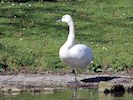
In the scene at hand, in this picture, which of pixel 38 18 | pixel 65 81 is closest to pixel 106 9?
pixel 38 18

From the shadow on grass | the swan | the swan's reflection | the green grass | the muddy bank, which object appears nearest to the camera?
the swan's reflection

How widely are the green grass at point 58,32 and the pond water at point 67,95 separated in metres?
3.63

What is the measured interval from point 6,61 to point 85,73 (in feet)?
8.17

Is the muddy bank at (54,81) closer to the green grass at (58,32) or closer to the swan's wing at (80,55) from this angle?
the swan's wing at (80,55)

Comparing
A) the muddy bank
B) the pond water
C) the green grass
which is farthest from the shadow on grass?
the pond water

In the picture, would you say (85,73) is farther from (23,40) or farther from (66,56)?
(23,40)

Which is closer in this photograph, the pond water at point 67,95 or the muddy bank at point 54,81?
the pond water at point 67,95

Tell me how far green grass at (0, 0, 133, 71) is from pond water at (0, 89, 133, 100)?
143 inches

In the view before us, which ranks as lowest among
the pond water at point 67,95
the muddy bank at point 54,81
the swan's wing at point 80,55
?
the pond water at point 67,95

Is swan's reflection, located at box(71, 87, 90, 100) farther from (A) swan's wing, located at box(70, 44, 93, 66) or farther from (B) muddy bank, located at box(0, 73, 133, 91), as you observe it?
(A) swan's wing, located at box(70, 44, 93, 66)

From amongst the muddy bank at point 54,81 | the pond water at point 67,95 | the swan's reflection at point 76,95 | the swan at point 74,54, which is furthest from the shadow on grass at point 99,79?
the pond water at point 67,95

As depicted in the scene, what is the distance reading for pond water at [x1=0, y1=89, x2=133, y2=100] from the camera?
1528 cm

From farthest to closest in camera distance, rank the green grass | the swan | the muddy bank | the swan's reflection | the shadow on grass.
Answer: the green grass → the shadow on grass → the swan → the muddy bank → the swan's reflection

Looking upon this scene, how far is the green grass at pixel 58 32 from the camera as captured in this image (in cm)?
2067
